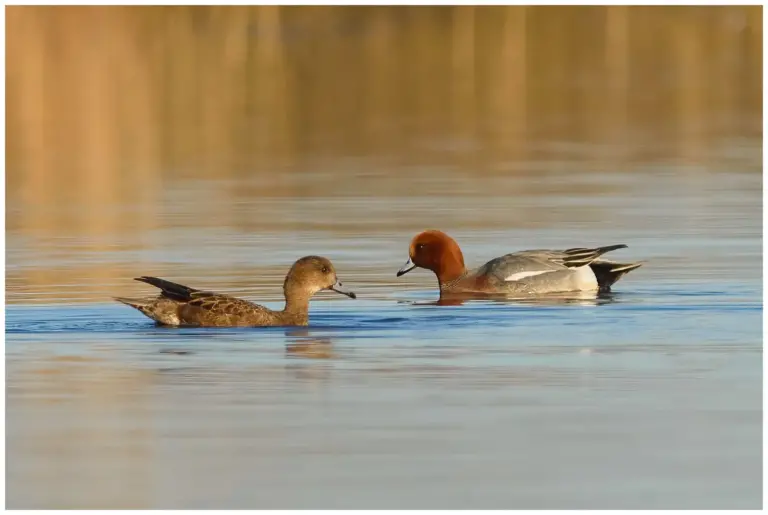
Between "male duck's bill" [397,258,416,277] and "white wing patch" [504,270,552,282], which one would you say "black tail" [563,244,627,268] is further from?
"male duck's bill" [397,258,416,277]

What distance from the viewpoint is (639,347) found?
416 inches

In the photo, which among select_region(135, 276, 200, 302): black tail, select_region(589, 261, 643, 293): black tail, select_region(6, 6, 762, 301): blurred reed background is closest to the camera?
select_region(135, 276, 200, 302): black tail

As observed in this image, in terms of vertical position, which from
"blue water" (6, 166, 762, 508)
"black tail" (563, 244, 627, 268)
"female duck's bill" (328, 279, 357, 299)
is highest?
"black tail" (563, 244, 627, 268)

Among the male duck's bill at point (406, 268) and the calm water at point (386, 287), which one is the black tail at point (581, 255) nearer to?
the calm water at point (386, 287)

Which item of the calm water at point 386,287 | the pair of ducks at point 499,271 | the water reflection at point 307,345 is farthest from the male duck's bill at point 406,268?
the water reflection at point 307,345

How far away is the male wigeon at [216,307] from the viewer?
1139 cm

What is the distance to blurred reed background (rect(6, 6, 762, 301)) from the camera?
18.7m

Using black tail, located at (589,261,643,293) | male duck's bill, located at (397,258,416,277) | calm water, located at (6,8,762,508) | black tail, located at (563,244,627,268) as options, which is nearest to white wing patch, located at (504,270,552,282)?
black tail, located at (563,244,627,268)

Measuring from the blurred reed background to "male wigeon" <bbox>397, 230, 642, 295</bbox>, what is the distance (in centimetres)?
221

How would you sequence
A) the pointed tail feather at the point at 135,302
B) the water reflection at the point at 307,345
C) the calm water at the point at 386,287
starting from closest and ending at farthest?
1. the calm water at the point at 386,287
2. the water reflection at the point at 307,345
3. the pointed tail feather at the point at 135,302

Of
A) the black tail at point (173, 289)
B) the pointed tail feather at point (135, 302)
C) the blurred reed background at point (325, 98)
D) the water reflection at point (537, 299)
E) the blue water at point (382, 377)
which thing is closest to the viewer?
the blue water at point (382, 377)

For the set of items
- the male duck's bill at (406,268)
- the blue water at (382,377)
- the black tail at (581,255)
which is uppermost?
the black tail at (581,255)

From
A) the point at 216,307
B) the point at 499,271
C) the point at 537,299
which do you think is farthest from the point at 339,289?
the point at 499,271

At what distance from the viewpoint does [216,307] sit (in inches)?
448
